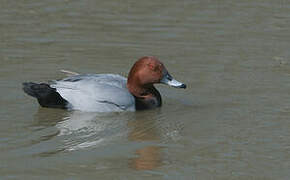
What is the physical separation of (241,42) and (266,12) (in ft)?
5.34

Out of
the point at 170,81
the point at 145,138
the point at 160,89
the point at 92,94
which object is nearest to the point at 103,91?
the point at 92,94

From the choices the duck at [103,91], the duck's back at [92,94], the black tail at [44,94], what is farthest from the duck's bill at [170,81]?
the black tail at [44,94]

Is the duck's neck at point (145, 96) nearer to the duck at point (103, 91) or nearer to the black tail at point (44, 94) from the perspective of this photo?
the duck at point (103, 91)

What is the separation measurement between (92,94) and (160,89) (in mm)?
1468

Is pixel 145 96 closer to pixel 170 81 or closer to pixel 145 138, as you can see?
pixel 170 81

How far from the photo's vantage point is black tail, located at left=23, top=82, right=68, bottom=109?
9906mm

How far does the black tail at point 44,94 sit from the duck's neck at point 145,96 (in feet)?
2.77

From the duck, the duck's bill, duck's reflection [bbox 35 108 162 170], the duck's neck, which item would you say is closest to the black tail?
the duck

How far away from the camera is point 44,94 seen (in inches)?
390

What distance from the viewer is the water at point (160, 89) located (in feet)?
26.8

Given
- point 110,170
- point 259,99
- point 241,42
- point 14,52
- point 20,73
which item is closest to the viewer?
point 110,170

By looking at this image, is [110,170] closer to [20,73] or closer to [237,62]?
[20,73]

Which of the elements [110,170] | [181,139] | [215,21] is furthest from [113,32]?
[110,170]

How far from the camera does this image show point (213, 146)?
343 inches
